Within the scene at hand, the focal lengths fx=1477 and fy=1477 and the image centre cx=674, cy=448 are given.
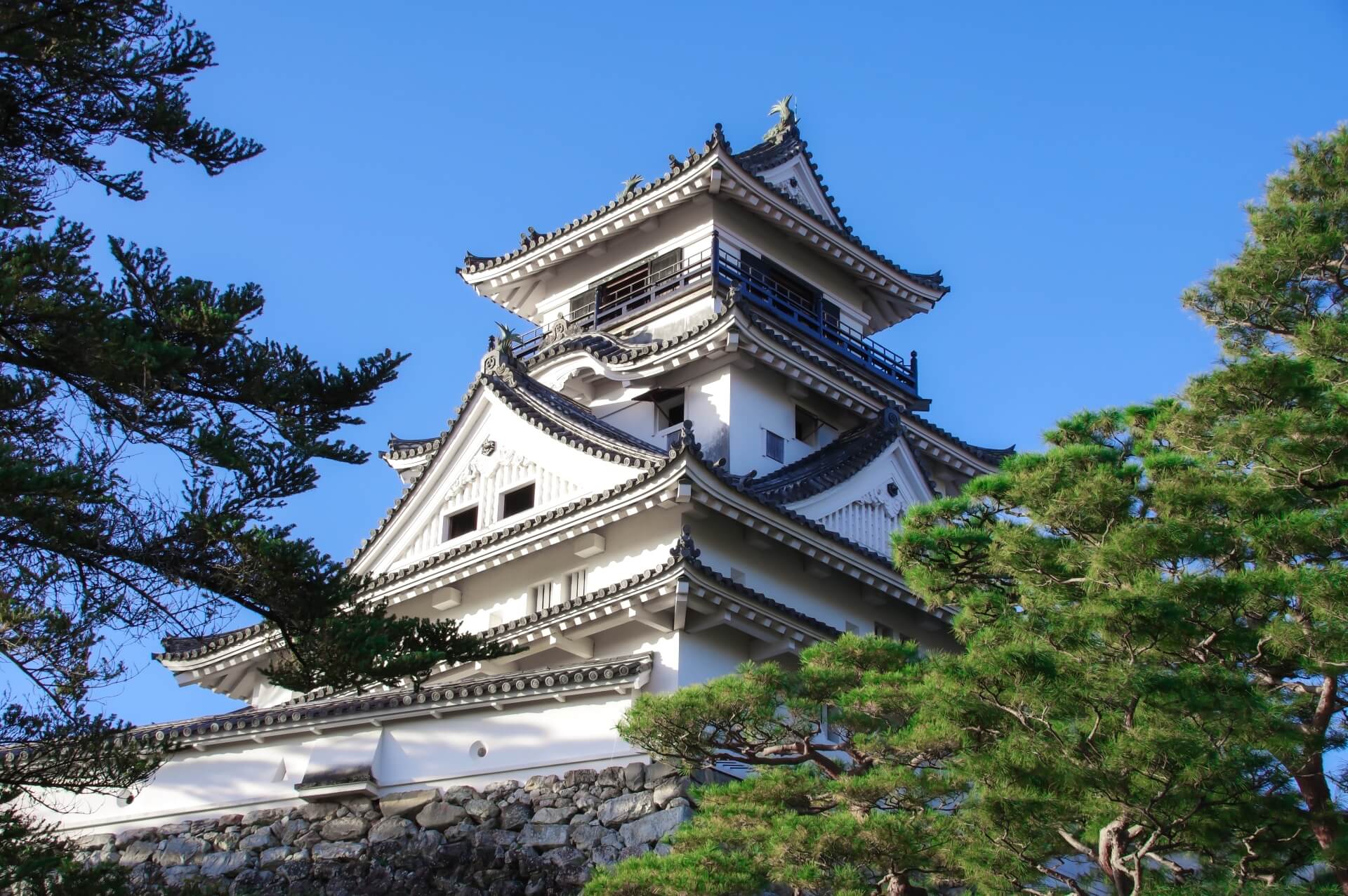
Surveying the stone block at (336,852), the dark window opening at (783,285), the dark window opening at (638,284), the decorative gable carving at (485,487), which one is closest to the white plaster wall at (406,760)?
the stone block at (336,852)

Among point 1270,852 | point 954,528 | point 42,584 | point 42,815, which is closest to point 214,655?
point 42,815

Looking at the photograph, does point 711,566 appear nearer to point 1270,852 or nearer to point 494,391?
point 494,391

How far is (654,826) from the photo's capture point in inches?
502

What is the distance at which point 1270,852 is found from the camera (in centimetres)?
984

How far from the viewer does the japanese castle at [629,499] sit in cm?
1423

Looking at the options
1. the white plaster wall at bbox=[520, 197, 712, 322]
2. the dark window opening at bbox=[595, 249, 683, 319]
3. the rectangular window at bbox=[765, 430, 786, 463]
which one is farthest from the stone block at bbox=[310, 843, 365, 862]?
the white plaster wall at bbox=[520, 197, 712, 322]

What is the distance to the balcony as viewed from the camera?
20.2m

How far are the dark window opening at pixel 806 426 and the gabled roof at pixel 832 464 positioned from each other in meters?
0.39

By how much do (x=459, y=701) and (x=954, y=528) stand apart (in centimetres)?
542

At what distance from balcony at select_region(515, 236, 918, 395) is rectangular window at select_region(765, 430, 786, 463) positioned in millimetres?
1599

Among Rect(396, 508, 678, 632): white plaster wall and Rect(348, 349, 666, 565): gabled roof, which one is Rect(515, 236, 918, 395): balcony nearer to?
Rect(348, 349, 666, 565): gabled roof

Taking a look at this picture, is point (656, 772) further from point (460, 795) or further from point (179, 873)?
point (179, 873)

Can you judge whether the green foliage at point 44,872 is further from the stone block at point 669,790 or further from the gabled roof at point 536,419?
the gabled roof at point 536,419

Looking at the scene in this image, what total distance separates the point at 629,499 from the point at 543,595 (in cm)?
217
